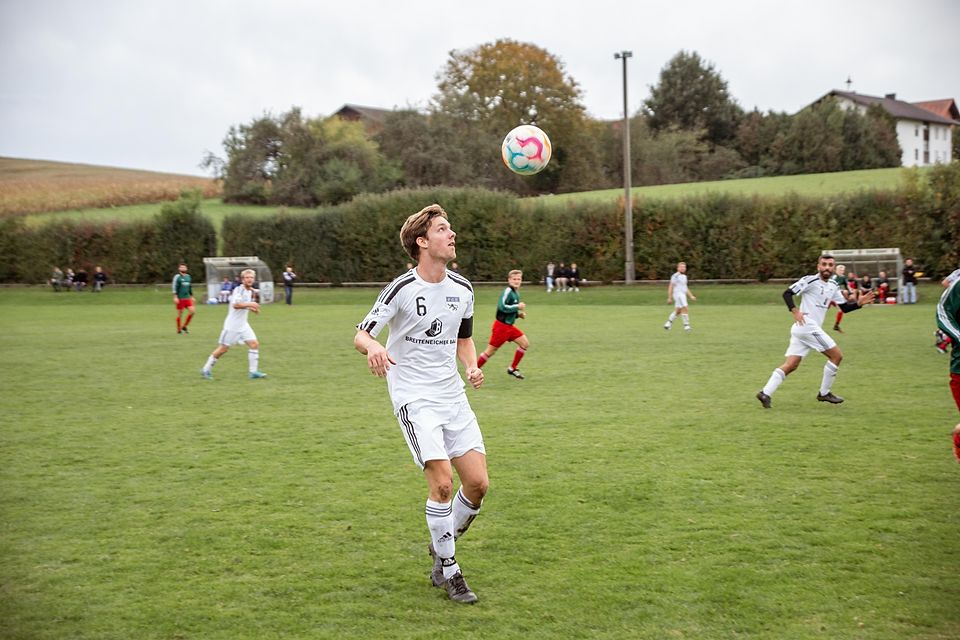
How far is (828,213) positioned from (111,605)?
4296 centimetres

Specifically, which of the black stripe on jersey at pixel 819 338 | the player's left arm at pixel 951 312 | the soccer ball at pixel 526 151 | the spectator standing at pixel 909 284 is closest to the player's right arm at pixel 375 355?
the player's left arm at pixel 951 312

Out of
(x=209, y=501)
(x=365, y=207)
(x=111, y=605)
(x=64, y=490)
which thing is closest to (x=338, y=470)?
(x=209, y=501)

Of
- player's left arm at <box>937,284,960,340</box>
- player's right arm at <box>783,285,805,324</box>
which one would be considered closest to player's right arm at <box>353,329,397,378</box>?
player's left arm at <box>937,284,960,340</box>

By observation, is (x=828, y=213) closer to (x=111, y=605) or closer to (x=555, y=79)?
(x=555, y=79)

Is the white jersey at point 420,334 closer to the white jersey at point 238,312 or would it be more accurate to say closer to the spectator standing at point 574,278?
the white jersey at point 238,312

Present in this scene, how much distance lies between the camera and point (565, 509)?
7688 mm

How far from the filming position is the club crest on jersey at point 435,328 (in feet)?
19.9

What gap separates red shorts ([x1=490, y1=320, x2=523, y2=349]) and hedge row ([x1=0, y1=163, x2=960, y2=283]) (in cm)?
3133

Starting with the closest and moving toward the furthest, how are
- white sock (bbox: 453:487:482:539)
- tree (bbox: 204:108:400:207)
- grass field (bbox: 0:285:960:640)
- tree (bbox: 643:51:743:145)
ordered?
grass field (bbox: 0:285:960:640)
white sock (bbox: 453:487:482:539)
tree (bbox: 204:108:400:207)
tree (bbox: 643:51:743:145)

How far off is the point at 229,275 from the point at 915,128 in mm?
87862

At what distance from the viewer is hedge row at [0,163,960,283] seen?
41906 millimetres

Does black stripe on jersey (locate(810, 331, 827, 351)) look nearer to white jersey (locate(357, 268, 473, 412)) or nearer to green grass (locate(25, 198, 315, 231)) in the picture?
white jersey (locate(357, 268, 473, 412))

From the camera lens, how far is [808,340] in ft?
40.3

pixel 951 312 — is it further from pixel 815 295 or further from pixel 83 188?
pixel 83 188
